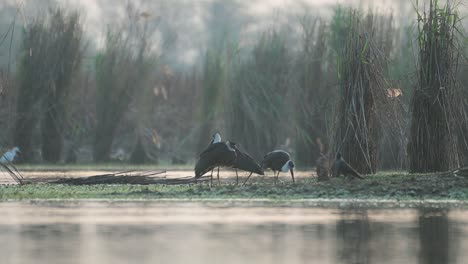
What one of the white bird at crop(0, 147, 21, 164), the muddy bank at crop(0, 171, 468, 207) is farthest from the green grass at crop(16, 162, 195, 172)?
the muddy bank at crop(0, 171, 468, 207)

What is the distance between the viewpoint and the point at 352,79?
17.0 metres

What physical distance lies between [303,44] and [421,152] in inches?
422

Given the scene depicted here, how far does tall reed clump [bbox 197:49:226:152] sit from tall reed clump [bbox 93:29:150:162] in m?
1.72

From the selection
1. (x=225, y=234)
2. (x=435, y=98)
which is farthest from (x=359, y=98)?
(x=225, y=234)

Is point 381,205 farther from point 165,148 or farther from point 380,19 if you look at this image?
point 165,148

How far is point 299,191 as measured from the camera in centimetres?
1457

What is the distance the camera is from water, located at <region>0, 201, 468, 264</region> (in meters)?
7.79

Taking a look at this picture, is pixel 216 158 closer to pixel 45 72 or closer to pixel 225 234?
pixel 225 234

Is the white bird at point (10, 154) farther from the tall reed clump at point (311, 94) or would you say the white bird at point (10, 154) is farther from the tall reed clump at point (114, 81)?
the tall reed clump at point (311, 94)

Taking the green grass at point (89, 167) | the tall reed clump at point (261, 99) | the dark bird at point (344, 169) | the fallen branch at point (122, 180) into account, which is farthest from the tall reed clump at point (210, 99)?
the dark bird at point (344, 169)

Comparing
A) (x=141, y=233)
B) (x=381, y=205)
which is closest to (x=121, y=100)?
(x=381, y=205)

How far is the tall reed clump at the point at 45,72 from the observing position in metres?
27.5

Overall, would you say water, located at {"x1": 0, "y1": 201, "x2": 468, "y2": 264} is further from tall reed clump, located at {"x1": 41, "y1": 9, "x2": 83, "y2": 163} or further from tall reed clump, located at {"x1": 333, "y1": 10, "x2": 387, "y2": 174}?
tall reed clump, located at {"x1": 41, "y1": 9, "x2": 83, "y2": 163}

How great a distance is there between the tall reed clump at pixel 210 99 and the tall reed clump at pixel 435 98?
11.7m
